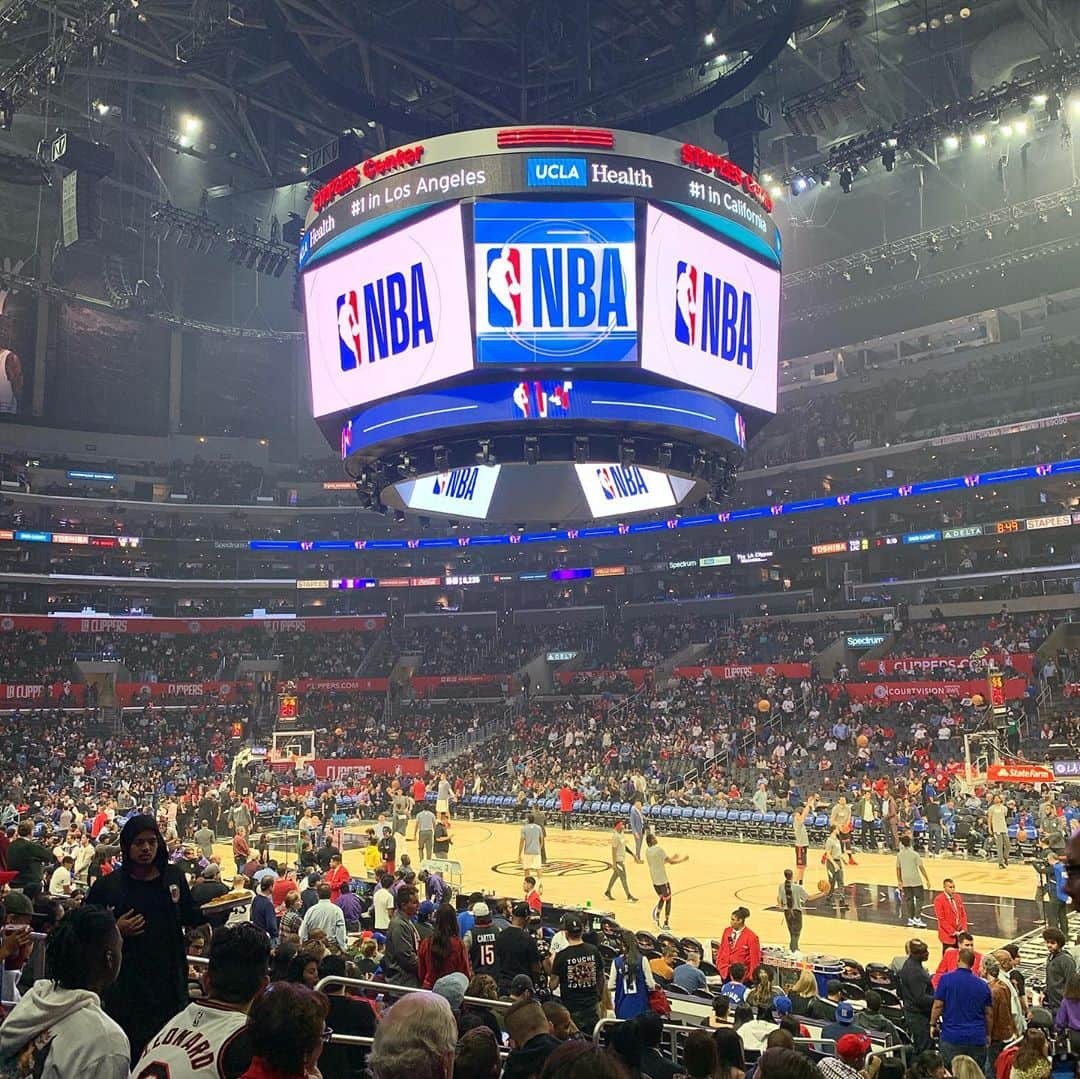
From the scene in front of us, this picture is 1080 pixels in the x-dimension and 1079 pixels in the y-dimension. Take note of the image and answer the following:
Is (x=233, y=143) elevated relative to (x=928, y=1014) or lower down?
elevated

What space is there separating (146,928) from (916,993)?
7153mm

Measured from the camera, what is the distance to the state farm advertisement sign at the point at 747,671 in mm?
38906

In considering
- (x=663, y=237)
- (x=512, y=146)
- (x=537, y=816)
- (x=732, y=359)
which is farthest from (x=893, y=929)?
(x=512, y=146)

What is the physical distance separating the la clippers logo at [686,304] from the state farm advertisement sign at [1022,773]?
1152 centimetres

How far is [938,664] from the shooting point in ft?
114

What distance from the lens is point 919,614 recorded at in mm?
40625

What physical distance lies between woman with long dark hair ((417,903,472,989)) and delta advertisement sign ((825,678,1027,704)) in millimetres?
27768

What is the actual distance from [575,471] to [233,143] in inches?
1332

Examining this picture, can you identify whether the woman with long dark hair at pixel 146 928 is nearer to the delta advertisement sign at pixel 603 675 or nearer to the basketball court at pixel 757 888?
the basketball court at pixel 757 888

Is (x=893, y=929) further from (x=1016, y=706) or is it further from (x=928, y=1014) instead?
(x=1016, y=706)

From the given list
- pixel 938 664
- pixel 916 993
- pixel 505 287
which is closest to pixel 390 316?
pixel 505 287

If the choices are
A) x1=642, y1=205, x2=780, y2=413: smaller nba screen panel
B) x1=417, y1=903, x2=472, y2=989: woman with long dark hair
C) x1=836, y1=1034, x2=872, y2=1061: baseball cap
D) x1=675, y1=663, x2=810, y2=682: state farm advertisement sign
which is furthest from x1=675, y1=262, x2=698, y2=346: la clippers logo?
x1=675, y1=663, x2=810, y2=682: state farm advertisement sign

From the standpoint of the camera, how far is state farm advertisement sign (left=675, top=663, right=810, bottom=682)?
38.9 metres

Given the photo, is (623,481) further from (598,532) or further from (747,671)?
(598,532)
